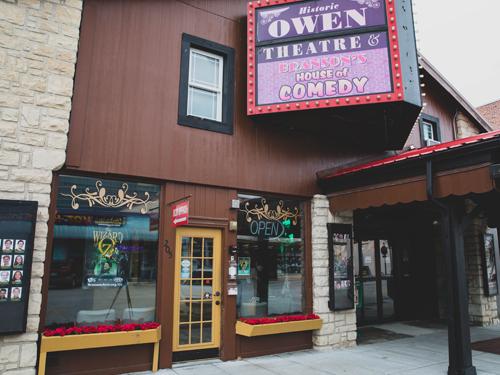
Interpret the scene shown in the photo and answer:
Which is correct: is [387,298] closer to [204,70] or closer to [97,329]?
[204,70]

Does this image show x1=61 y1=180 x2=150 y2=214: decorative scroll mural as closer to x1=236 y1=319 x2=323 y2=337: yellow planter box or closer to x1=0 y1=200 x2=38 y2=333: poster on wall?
x1=0 y1=200 x2=38 y2=333: poster on wall

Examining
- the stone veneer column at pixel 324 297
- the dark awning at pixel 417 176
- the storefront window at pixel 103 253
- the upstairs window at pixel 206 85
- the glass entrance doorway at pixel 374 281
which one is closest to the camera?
the dark awning at pixel 417 176

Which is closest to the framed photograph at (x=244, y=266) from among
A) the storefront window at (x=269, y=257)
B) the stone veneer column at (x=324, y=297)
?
the storefront window at (x=269, y=257)

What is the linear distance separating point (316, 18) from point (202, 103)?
108 inches

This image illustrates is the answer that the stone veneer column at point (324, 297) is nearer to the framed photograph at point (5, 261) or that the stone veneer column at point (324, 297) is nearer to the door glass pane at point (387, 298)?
the door glass pane at point (387, 298)

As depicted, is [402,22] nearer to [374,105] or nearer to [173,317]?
[374,105]

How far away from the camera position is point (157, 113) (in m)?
6.74

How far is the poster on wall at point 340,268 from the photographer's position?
8.01 metres

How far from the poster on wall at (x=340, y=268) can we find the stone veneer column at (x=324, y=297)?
0.38 feet

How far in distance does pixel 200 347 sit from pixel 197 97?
4.44 meters

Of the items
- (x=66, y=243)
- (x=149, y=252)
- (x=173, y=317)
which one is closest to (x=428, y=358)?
(x=173, y=317)

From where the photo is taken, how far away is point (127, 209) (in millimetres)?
6406

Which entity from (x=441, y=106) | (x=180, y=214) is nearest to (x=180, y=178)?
(x=180, y=214)

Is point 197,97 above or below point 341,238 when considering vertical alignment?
above
